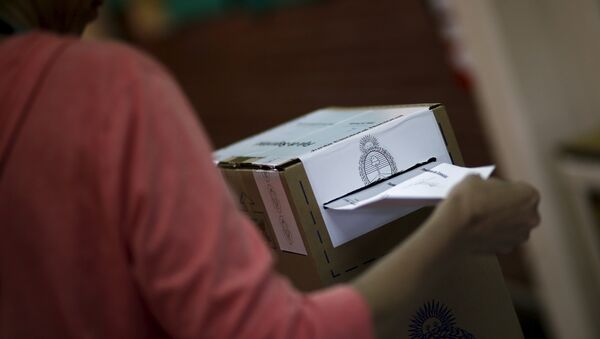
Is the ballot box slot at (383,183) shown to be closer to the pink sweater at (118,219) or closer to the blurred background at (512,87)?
the pink sweater at (118,219)

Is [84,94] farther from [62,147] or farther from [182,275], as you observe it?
[182,275]

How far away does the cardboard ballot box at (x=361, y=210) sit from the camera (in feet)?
3.41

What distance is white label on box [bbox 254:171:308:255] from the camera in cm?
105

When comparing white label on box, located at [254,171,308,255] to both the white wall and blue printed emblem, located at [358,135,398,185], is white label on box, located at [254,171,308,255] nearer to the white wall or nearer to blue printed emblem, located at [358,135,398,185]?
blue printed emblem, located at [358,135,398,185]

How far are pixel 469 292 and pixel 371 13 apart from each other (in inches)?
72.8

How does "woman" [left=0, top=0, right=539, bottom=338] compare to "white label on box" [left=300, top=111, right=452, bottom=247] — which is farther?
"white label on box" [left=300, top=111, right=452, bottom=247]

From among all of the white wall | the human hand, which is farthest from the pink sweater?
the white wall

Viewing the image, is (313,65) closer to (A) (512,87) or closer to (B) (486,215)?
(A) (512,87)

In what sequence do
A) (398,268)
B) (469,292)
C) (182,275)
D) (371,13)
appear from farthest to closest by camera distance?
(371,13) → (469,292) → (398,268) → (182,275)

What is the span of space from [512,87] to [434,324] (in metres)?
1.42

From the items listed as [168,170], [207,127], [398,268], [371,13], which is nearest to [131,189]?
[168,170]

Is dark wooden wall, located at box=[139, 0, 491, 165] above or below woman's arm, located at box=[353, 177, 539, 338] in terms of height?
above

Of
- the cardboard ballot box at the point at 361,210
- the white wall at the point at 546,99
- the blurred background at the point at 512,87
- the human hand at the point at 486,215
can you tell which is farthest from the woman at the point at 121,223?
the white wall at the point at 546,99

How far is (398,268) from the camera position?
33.0 inches
